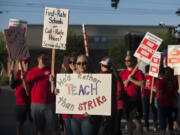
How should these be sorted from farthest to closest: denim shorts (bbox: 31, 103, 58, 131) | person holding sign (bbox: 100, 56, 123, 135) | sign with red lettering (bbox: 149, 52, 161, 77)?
sign with red lettering (bbox: 149, 52, 161, 77)
denim shorts (bbox: 31, 103, 58, 131)
person holding sign (bbox: 100, 56, 123, 135)

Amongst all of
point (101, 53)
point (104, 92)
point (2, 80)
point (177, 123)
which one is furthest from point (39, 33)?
point (104, 92)

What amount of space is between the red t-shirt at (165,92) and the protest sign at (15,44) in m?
3.21

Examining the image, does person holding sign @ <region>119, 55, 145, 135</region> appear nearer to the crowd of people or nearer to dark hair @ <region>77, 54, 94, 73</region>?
the crowd of people

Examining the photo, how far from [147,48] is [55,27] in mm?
2403

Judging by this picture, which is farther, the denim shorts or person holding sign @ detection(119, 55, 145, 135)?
person holding sign @ detection(119, 55, 145, 135)

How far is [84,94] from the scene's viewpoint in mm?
5770

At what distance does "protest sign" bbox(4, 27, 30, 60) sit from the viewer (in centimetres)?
689

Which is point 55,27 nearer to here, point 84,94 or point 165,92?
point 84,94

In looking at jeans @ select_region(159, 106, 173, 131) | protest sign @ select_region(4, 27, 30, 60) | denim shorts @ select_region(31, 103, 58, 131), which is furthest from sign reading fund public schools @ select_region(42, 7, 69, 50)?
jeans @ select_region(159, 106, 173, 131)

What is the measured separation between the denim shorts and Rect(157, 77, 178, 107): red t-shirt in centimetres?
283

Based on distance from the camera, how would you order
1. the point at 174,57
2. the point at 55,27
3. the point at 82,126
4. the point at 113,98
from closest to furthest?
1. the point at 82,126
2. the point at 113,98
3. the point at 55,27
4. the point at 174,57

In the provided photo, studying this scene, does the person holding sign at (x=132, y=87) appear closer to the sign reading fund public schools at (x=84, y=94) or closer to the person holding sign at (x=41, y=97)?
the person holding sign at (x=41, y=97)

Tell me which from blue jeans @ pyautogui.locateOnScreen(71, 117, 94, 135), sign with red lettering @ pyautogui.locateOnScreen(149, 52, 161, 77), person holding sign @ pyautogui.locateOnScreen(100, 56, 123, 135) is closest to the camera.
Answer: blue jeans @ pyautogui.locateOnScreen(71, 117, 94, 135)

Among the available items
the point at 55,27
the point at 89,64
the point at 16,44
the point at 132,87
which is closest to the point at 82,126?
the point at 89,64
